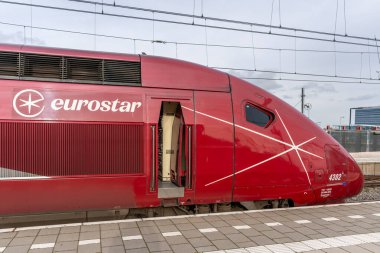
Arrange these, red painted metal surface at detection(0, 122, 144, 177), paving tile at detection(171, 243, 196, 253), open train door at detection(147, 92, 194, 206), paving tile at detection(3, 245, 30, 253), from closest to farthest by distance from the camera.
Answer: paving tile at detection(3, 245, 30, 253)
paving tile at detection(171, 243, 196, 253)
red painted metal surface at detection(0, 122, 144, 177)
open train door at detection(147, 92, 194, 206)

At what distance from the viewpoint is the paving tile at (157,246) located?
4.43 m

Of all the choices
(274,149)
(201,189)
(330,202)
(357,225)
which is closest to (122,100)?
(201,189)

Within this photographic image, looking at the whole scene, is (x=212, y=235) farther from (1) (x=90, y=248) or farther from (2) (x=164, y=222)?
(1) (x=90, y=248)

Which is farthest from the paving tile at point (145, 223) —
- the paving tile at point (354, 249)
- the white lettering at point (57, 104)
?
the paving tile at point (354, 249)

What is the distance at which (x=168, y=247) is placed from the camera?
177 inches

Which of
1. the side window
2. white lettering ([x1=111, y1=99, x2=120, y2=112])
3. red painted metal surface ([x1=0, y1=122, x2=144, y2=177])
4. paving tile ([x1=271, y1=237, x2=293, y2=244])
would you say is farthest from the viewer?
the side window

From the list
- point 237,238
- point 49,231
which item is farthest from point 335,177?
point 49,231

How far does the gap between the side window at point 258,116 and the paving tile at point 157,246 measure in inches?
110

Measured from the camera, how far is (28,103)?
196 inches

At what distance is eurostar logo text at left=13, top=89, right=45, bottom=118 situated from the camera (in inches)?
194

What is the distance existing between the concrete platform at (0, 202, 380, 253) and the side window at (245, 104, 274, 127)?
5.71 ft

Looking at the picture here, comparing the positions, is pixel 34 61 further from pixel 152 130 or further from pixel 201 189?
pixel 201 189

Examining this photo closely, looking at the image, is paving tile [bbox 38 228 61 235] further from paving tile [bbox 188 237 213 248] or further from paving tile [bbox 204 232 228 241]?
paving tile [bbox 204 232 228 241]

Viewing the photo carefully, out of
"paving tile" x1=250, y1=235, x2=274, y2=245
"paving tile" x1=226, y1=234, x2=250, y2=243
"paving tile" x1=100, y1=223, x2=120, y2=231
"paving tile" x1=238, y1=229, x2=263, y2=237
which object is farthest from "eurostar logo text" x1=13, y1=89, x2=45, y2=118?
"paving tile" x1=250, y1=235, x2=274, y2=245
